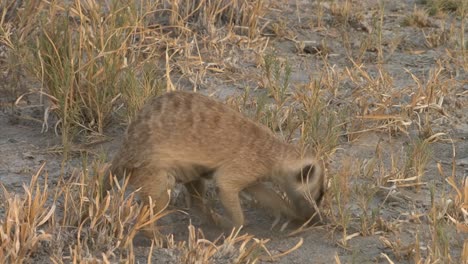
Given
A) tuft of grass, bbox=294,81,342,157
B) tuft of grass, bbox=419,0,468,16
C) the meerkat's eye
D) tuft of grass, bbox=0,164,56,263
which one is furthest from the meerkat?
tuft of grass, bbox=419,0,468,16

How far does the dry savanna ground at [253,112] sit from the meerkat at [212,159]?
13cm

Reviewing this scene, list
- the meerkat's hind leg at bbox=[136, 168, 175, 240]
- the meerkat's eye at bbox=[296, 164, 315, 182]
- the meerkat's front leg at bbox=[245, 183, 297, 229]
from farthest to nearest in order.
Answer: the meerkat's front leg at bbox=[245, 183, 297, 229] < the meerkat's eye at bbox=[296, 164, 315, 182] < the meerkat's hind leg at bbox=[136, 168, 175, 240]

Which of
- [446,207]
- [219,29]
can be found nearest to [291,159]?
[446,207]

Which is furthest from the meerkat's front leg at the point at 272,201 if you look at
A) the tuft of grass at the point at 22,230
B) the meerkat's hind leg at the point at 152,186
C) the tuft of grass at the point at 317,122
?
the tuft of grass at the point at 22,230

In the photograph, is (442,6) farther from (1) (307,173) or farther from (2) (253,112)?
(1) (307,173)

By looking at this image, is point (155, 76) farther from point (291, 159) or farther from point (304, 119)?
point (291, 159)

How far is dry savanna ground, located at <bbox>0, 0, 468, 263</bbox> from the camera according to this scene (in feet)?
14.6

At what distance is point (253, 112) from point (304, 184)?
120 cm

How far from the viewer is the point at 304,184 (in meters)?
4.96

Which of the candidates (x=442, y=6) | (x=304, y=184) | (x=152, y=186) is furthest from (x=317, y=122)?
(x=442, y=6)

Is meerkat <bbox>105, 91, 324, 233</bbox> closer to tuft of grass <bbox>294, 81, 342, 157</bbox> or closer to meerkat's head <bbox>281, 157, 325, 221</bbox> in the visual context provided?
meerkat's head <bbox>281, 157, 325, 221</bbox>

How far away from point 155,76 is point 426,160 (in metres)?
1.80

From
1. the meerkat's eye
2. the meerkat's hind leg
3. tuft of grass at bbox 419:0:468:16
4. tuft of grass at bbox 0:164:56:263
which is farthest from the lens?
tuft of grass at bbox 419:0:468:16

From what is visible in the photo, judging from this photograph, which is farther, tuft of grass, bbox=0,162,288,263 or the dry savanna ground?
the dry savanna ground
